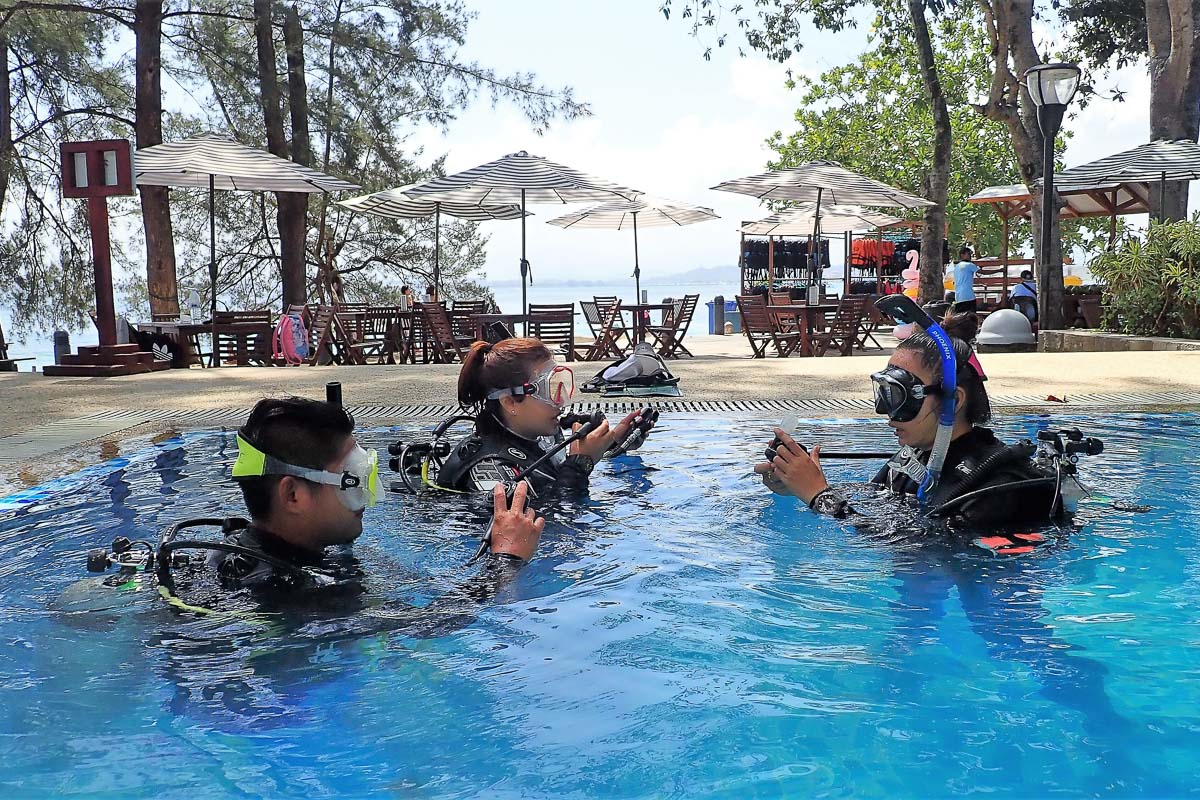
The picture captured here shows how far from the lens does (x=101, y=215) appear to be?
41.0 feet

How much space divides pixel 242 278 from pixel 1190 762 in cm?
2376

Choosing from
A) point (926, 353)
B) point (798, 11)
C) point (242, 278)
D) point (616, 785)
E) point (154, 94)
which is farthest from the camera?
point (242, 278)

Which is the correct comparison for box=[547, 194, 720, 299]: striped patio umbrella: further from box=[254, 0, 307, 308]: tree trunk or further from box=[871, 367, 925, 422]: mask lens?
box=[871, 367, 925, 422]: mask lens

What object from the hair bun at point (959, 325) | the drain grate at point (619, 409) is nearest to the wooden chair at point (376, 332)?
the drain grate at point (619, 409)

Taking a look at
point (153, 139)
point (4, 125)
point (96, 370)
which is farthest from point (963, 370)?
point (4, 125)

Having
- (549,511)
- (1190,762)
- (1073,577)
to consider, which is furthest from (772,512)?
(1190,762)

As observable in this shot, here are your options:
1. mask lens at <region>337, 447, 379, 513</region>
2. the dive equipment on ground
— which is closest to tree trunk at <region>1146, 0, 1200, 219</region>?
the dive equipment on ground

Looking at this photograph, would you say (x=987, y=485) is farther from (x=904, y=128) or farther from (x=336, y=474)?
(x=904, y=128)

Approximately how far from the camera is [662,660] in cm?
333

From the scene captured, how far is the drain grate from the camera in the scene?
752cm

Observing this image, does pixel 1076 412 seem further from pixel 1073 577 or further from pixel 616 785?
pixel 616 785

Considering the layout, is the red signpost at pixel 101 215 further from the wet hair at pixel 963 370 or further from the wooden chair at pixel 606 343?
the wet hair at pixel 963 370

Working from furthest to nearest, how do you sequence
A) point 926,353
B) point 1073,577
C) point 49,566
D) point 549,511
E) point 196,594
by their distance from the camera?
point 549,511
point 49,566
point 1073,577
point 926,353
point 196,594

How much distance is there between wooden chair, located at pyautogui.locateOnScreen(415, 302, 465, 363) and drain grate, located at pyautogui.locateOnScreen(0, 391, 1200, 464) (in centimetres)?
618
